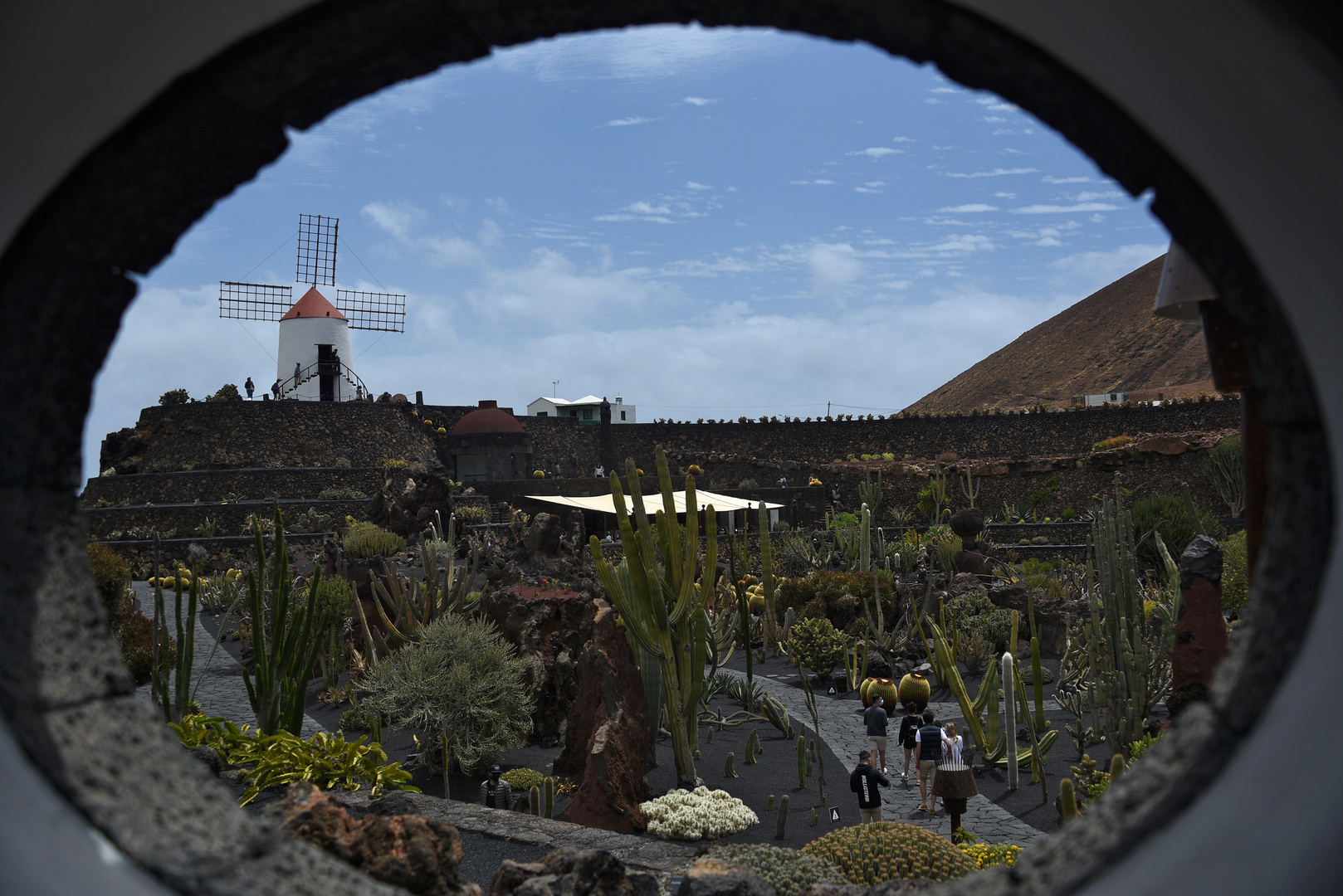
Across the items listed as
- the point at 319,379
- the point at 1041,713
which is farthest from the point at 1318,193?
the point at 319,379

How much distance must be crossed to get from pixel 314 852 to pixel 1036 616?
1102 centimetres

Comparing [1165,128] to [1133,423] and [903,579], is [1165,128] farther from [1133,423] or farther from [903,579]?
[1133,423]

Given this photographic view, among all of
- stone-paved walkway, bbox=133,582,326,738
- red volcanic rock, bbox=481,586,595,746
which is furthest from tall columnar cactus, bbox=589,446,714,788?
stone-paved walkway, bbox=133,582,326,738

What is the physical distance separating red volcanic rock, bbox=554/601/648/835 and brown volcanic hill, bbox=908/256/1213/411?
48445mm

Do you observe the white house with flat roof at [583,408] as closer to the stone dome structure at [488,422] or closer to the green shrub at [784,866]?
the stone dome structure at [488,422]

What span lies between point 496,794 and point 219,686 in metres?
6.32

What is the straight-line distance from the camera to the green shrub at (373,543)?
59.0 feet

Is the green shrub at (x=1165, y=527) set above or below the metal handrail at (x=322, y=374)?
below

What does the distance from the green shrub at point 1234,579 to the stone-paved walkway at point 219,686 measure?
1068cm

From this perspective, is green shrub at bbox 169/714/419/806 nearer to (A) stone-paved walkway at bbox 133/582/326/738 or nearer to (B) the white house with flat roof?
(A) stone-paved walkway at bbox 133/582/326/738

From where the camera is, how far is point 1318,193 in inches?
68.7

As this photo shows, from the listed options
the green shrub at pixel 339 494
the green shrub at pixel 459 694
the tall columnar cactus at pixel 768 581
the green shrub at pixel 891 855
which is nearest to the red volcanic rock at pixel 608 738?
the green shrub at pixel 459 694

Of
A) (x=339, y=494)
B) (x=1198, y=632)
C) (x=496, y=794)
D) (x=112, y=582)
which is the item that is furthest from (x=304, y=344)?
(x=1198, y=632)

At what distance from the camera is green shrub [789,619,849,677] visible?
37.3ft
